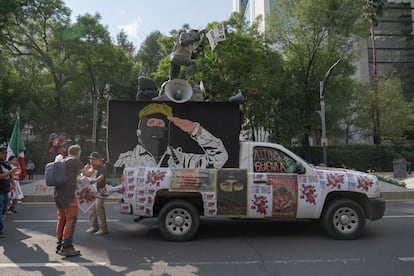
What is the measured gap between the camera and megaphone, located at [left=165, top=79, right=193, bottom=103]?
774 centimetres

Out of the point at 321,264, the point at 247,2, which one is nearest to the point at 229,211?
the point at 321,264

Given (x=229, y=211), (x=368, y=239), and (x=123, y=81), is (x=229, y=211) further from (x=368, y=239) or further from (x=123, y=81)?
(x=123, y=81)

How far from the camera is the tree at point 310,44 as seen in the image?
26609 millimetres

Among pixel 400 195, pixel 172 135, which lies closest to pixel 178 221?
pixel 172 135

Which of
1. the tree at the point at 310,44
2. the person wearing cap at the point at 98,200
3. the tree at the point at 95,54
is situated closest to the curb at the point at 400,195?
the person wearing cap at the point at 98,200

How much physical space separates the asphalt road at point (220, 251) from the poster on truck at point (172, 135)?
5.02ft

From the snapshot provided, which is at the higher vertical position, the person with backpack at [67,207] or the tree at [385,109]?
the tree at [385,109]

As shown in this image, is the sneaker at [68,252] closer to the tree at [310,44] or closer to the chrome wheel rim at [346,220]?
the chrome wheel rim at [346,220]

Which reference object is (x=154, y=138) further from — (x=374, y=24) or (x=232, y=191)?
(x=374, y=24)

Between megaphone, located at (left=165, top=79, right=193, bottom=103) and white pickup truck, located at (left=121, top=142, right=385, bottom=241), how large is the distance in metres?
1.68

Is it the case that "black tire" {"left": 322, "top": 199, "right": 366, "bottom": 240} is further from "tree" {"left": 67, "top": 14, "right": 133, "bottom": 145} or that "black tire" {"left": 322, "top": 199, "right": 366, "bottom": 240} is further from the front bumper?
"tree" {"left": 67, "top": 14, "right": 133, "bottom": 145}

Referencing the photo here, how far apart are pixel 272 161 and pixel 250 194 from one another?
0.77 meters

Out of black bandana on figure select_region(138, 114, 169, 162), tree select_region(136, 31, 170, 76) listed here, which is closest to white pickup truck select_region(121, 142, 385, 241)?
black bandana on figure select_region(138, 114, 169, 162)

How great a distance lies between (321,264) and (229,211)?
1.92 m
